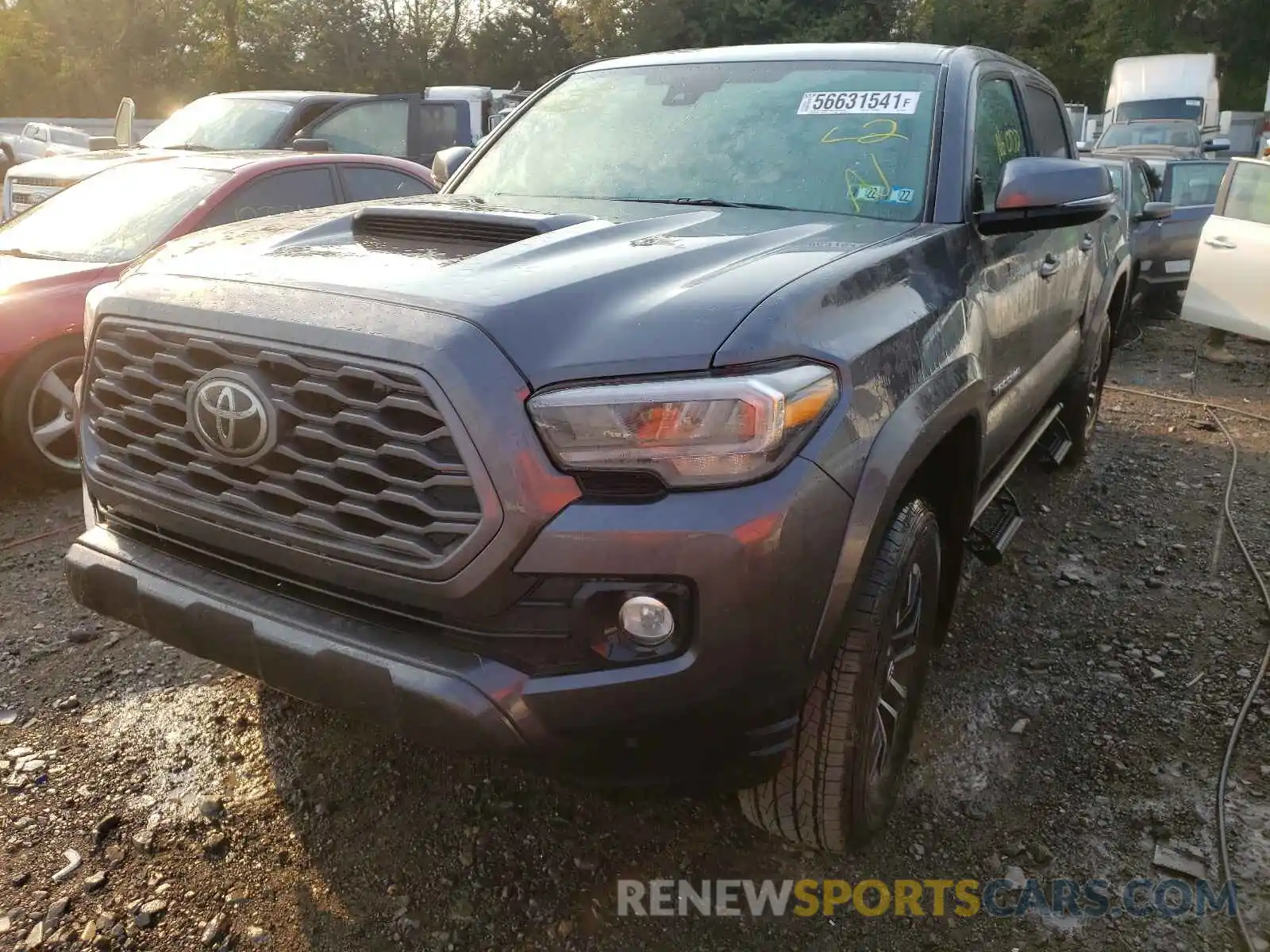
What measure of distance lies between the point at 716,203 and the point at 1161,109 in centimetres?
2326

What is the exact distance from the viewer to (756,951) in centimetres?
219

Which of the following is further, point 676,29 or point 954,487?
point 676,29

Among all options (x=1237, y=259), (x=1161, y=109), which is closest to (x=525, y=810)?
(x=1237, y=259)

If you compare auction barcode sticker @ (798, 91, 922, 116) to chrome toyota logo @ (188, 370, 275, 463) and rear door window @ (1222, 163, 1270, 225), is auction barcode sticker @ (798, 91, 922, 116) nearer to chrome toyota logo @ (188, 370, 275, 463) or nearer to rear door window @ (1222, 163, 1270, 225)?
chrome toyota logo @ (188, 370, 275, 463)

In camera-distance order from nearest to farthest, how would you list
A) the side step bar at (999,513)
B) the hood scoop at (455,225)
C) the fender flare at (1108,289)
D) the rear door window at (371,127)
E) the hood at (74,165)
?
the hood scoop at (455,225)
the side step bar at (999,513)
the fender flare at (1108,289)
the hood at (74,165)
the rear door window at (371,127)

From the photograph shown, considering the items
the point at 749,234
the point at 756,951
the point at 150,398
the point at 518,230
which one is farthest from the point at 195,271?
the point at 756,951

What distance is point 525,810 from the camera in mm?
2598

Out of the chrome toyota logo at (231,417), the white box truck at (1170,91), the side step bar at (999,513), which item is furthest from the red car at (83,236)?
the white box truck at (1170,91)

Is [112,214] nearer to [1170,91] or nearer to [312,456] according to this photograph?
[312,456]

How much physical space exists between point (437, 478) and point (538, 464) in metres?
0.18

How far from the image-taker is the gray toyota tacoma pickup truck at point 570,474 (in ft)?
5.74

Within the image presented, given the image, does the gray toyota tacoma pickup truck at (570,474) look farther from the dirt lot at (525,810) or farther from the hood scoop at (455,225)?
the dirt lot at (525,810)

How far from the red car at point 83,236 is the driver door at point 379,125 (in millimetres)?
2396

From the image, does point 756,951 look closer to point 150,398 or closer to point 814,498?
point 814,498
